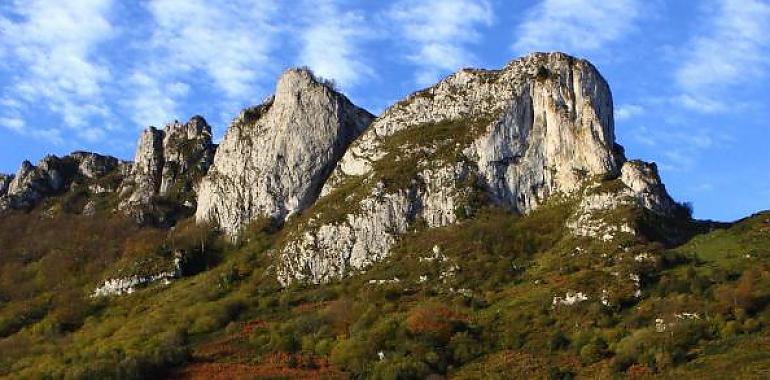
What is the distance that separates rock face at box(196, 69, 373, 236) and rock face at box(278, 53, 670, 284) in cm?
1211

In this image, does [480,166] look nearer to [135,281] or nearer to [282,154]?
[282,154]

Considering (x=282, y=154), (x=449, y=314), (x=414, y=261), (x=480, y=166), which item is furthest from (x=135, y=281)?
(x=449, y=314)

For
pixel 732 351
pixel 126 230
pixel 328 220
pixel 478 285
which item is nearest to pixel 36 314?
pixel 126 230

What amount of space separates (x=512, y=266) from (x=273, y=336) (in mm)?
36557

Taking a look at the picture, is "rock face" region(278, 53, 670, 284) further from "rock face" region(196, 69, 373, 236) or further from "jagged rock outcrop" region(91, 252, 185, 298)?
"jagged rock outcrop" region(91, 252, 185, 298)

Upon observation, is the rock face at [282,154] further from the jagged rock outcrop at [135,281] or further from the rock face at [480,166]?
the jagged rock outcrop at [135,281]

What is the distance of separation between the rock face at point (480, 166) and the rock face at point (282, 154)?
39.7ft

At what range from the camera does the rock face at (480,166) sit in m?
147

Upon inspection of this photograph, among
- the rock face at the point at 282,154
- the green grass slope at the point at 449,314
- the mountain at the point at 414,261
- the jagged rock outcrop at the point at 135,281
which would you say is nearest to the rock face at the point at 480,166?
the mountain at the point at 414,261

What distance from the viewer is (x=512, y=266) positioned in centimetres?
13512

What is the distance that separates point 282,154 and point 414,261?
44.9m

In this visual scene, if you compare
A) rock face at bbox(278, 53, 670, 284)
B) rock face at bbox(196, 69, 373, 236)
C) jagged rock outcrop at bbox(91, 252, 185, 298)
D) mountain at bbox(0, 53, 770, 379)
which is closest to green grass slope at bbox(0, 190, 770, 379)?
mountain at bbox(0, 53, 770, 379)

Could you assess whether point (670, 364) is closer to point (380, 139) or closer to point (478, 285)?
point (478, 285)

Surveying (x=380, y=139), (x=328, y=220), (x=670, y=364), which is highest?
(x=380, y=139)
